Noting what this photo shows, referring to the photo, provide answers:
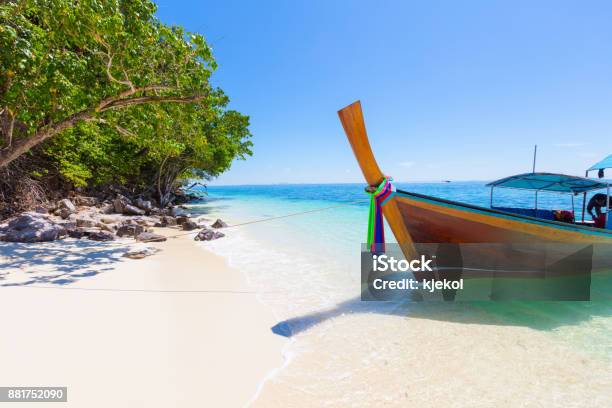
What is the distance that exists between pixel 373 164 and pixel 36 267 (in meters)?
6.69

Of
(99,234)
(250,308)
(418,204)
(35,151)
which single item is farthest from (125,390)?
(35,151)

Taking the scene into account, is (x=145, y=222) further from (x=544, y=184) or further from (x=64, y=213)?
(x=544, y=184)

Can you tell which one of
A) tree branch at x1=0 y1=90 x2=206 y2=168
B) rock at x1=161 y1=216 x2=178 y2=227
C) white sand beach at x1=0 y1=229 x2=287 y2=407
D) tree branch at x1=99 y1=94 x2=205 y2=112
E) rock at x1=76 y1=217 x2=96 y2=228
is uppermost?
tree branch at x1=99 y1=94 x2=205 y2=112

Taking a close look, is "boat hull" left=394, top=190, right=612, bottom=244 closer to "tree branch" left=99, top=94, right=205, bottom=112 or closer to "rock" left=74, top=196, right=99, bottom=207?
"tree branch" left=99, top=94, right=205, bottom=112

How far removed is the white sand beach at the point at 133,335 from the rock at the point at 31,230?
154 centimetres

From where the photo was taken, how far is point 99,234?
8164 millimetres

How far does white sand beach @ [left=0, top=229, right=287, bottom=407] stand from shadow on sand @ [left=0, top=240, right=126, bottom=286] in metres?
0.03

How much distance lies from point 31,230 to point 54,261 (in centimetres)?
256

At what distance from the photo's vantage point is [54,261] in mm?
5738

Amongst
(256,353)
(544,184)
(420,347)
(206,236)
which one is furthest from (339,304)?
(544,184)

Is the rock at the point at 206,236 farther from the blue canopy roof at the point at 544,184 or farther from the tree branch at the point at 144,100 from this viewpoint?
the blue canopy roof at the point at 544,184

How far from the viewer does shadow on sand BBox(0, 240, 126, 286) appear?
4742 mm

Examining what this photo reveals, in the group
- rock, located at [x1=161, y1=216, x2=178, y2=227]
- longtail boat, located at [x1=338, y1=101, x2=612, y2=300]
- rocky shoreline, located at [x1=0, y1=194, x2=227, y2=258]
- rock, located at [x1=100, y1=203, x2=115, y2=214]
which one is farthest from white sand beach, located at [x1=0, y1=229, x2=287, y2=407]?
rock, located at [x1=100, y1=203, x2=115, y2=214]

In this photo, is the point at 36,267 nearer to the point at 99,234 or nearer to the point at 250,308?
the point at 99,234
